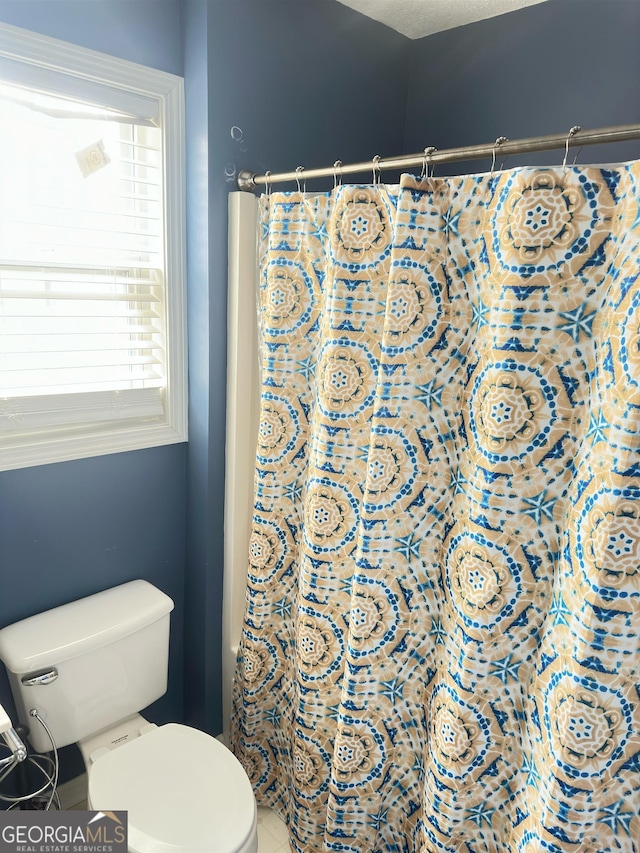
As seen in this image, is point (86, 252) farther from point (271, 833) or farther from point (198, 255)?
point (271, 833)

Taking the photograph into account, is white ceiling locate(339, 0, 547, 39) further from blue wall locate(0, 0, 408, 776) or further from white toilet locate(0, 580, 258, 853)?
white toilet locate(0, 580, 258, 853)

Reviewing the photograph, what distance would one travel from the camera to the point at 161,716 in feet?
6.55

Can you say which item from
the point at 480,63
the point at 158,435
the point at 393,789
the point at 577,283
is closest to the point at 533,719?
the point at 393,789

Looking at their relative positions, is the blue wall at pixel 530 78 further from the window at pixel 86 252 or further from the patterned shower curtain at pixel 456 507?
the window at pixel 86 252

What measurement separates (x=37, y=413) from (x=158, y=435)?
348mm

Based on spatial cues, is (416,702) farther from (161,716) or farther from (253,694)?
(161,716)

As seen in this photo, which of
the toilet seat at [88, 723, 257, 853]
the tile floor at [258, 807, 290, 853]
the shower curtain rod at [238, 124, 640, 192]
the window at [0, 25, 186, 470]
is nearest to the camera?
the shower curtain rod at [238, 124, 640, 192]

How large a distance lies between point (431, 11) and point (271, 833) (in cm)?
261

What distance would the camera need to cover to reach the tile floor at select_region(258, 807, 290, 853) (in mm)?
1709

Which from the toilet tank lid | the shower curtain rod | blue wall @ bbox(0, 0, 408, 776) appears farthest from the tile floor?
the shower curtain rod

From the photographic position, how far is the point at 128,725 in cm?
168

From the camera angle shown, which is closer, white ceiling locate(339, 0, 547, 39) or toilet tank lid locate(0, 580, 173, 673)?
toilet tank lid locate(0, 580, 173, 673)

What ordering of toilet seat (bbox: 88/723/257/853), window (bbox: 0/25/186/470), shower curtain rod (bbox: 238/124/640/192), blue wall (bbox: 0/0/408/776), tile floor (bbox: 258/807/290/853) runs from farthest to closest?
1. tile floor (bbox: 258/807/290/853)
2. blue wall (bbox: 0/0/408/776)
3. window (bbox: 0/25/186/470)
4. toilet seat (bbox: 88/723/257/853)
5. shower curtain rod (bbox: 238/124/640/192)

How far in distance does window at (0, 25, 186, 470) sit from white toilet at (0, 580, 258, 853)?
1.50 ft
